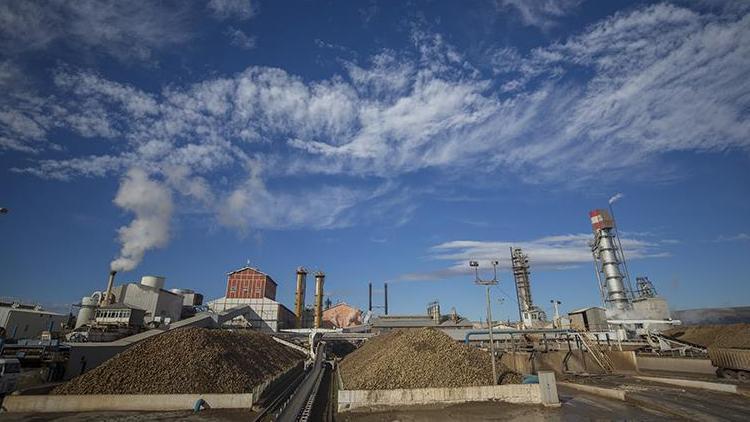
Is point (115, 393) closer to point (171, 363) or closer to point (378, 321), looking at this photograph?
point (171, 363)

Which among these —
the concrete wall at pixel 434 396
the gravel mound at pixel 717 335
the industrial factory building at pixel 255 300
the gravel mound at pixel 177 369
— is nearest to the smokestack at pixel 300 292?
the industrial factory building at pixel 255 300

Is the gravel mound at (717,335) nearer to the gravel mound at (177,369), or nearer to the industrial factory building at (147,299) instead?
the gravel mound at (177,369)

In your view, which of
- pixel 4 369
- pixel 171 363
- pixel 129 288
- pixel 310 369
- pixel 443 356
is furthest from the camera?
pixel 129 288

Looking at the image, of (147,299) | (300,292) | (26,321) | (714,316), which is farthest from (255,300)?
(714,316)

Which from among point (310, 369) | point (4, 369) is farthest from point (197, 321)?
point (4, 369)

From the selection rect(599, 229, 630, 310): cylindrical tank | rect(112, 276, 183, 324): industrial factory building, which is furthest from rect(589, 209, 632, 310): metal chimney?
rect(112, 276, 183, 324): industrial factory building

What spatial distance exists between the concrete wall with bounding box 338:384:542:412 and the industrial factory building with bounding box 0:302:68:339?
56.0 meters

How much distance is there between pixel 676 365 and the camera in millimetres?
38094

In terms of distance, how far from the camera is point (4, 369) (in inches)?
918

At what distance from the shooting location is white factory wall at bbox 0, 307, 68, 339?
5169 centimetres

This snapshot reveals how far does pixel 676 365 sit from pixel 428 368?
31826mm

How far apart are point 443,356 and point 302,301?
5967 centimetres

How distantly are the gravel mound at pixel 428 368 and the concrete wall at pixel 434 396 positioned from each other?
1.20 metres

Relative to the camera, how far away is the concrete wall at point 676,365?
3456 cm
